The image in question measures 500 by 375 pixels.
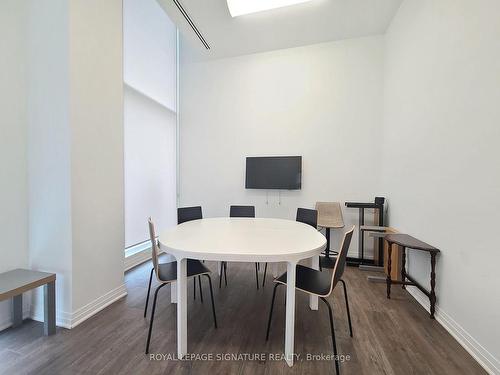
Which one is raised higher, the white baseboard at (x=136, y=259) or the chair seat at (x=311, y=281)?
the chair seat at (x=311, y=281)

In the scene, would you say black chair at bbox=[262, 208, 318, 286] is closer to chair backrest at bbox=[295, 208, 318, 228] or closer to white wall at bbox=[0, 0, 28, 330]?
chair backrest at bbox=[295, 208, 318, 228]

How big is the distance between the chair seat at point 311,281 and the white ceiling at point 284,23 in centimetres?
332

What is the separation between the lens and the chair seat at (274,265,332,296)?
5.20ft

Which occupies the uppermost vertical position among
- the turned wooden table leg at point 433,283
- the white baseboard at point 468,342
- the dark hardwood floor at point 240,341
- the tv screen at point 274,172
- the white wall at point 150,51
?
the white wall at point 150,51

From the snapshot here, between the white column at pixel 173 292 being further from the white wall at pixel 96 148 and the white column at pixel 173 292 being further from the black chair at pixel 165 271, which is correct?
the white wall at pixel 96 148

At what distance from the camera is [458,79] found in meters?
1.89

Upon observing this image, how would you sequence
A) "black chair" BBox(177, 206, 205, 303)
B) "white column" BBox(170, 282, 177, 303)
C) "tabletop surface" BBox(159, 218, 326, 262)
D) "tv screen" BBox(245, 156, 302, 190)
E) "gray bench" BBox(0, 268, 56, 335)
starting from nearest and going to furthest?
"tabletop surface" BBox(159, 218, 326, 262), "gray bench" BBox(0, 268, 56, 335), "white column" BBox(170, 282, 177, 303), "black chair" BBox(177, 206, 205, 303), "tv screen" BBox(245, 156, 302, 190)

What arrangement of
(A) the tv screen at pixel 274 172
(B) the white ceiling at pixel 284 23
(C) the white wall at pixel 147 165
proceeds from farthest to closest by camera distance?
(A) the tv screen at pixel 274 172 < (C) the white wall at pixel 147 165 < (B) the white ceiling at pixel 284 23

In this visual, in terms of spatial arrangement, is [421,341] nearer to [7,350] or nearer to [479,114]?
[479,114]

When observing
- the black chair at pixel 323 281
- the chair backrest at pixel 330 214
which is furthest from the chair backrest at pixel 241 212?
the black chair at pixel 323 281

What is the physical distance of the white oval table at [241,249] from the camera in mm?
1446

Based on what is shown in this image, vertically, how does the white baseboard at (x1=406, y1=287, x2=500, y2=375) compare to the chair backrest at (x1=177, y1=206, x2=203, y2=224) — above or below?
below

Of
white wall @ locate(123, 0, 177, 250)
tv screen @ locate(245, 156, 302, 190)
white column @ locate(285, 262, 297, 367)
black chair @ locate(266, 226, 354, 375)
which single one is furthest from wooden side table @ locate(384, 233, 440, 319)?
white wall @ locate(123, 0, 177, 250)

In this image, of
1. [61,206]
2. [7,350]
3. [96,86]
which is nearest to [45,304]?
[7,350]
